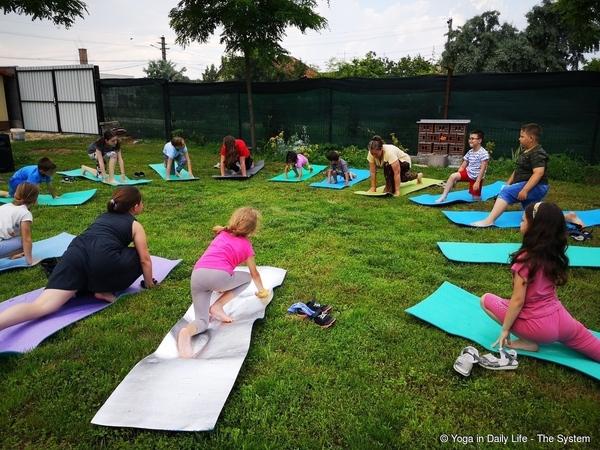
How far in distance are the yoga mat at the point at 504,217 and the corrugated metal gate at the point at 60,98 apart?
49.2 ft

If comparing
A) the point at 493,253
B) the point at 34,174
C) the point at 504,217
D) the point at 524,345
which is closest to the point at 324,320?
the point at 524,345

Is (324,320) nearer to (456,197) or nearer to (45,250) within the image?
(45,250)

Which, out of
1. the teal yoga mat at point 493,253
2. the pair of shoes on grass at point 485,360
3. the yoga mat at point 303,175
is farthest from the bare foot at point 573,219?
the yoga mat at point 303,175

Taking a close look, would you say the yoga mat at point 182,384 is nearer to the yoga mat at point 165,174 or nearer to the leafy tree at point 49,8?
the yoga mat at point 165,174

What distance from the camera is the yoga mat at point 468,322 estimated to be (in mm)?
2762

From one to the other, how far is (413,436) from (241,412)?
89cm

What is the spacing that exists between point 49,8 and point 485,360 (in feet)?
43.3

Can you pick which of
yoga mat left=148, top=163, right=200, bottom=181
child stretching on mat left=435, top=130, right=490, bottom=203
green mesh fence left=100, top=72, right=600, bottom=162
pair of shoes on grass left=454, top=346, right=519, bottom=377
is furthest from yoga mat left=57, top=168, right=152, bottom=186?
pair of shoes on grass left=454, top=346, right=519, bottom=377

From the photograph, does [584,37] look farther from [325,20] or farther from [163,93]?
[163,93]

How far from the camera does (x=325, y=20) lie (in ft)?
36.3

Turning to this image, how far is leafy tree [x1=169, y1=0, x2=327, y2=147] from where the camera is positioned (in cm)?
1055

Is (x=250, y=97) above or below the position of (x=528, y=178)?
above

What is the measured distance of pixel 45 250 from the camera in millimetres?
4840

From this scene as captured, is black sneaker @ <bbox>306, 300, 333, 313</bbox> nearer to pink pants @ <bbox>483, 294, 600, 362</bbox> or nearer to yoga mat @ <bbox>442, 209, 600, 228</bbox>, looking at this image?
pink pants @ <bbox>483, 294, 600, 362</bbox>
